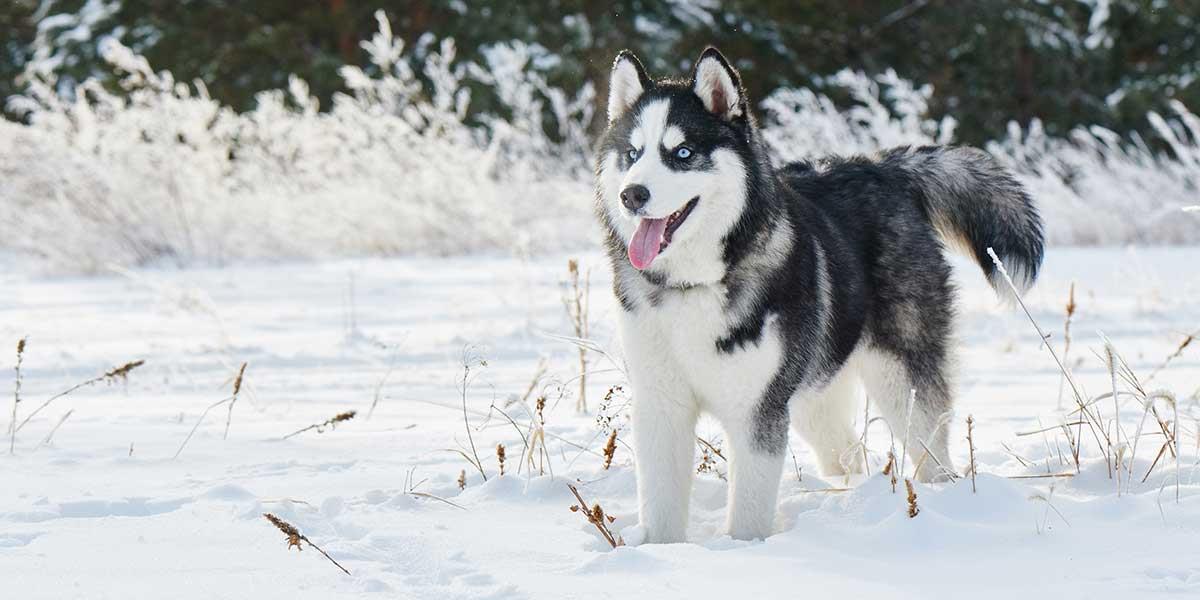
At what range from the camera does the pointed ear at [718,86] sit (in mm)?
3047

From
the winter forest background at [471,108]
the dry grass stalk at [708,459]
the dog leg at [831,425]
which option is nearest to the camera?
the dry grass stalk at [708,459]

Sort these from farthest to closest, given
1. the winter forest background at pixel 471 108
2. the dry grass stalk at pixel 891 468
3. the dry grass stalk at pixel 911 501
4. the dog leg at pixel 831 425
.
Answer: the winter forest background at pixel 471 108 < the dog leg at pixel 831 425 < the dry grass stalk at pixel 891 468 < the dry grass stalk at pixel 911 501

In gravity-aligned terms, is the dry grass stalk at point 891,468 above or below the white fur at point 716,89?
below

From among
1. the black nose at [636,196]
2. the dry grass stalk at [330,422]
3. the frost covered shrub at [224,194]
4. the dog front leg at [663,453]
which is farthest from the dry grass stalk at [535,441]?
the frost covered shrub at [224,194]

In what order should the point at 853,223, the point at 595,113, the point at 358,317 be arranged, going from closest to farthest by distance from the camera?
the point at 853,223, the point at 358,317, the point at 595,113

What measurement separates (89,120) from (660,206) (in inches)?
290

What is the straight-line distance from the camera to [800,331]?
2977mm

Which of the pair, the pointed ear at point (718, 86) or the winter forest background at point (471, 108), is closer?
the pointed ear at point (718, 86)

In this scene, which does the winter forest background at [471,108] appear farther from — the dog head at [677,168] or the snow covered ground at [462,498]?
the dog head at [677,168]

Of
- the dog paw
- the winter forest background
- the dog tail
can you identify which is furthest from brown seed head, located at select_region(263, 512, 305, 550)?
the winter forest background

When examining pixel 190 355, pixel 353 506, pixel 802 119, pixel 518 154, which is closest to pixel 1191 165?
pixel 802 119

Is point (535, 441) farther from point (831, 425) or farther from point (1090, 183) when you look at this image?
point (1090, 183)

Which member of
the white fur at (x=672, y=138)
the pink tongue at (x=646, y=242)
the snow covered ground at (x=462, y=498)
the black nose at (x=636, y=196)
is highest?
the white fur at (x=672, y=138)

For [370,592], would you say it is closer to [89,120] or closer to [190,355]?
[190,355]
